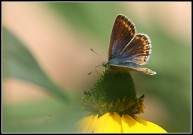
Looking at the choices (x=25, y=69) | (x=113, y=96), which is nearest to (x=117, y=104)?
(x=113, y=96)

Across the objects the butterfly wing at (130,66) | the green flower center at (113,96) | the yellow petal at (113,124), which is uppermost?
the butterfly wing at (130,66)

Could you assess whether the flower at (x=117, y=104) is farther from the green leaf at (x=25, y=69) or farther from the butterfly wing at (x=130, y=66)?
the green leaf at (x=25, y=69)

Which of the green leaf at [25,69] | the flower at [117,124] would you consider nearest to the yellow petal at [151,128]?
the flower at [117,124]

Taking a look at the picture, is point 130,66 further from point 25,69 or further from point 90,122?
point 25,69

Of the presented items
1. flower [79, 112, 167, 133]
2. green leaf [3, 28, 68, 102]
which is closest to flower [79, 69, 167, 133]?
flower [79, 112, 167, 133]

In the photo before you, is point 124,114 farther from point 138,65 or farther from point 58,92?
point 58,92

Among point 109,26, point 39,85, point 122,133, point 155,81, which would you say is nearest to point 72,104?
point 39,85
